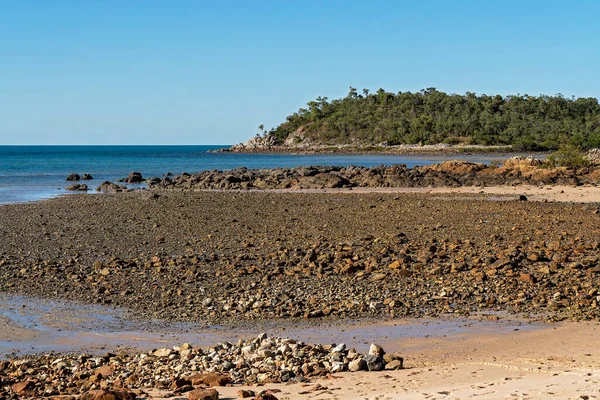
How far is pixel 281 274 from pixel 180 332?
4.60 m

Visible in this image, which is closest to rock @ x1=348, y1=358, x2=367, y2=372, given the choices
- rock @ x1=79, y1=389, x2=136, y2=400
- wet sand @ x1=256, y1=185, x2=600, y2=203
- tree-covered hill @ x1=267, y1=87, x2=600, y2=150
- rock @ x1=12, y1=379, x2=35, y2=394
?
rock @ x1=79, y1=389, x2=136, y2=400

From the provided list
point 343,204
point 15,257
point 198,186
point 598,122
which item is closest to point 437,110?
point 598,122

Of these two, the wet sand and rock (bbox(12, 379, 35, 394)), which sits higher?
the wet sand

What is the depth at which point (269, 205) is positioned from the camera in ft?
113

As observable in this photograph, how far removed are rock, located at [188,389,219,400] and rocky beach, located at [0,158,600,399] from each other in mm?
60

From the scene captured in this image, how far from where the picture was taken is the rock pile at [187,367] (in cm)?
895

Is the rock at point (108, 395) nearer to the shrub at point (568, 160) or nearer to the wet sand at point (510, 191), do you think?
the wet sand at point (510, 191)

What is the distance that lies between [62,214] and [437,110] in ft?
567

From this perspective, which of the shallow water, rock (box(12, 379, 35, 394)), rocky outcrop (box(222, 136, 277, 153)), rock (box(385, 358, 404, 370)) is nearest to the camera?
rock (box(12, 379, 35, 394))

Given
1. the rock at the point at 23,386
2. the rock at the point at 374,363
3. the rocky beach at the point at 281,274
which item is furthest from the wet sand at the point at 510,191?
the rock at the point at 23,386

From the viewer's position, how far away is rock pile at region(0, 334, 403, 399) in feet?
29.3

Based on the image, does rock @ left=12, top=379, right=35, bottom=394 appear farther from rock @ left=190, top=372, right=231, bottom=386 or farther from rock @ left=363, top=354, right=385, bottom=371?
rock @ left=363, top=354, right=385, bottom=371

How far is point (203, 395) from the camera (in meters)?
7.90

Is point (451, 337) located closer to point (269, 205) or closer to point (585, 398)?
point (585, 398)
